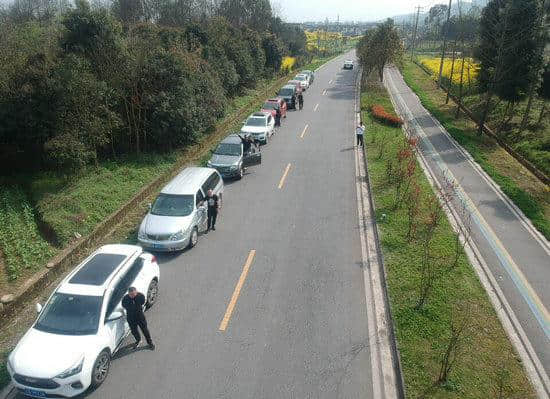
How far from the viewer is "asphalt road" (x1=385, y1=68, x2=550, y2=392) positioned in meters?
10.5

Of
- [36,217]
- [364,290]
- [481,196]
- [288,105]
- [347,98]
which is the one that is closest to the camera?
[364,290]

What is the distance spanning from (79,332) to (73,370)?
2.80 ft

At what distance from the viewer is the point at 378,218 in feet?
50.3

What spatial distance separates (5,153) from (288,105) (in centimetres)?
2340

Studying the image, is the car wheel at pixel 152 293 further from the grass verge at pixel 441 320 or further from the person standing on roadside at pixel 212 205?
the grass verge at pixel 441 320

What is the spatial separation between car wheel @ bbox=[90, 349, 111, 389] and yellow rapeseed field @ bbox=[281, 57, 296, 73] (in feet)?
167

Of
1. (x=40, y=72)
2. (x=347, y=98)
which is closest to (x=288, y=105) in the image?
(x=347, y=98)

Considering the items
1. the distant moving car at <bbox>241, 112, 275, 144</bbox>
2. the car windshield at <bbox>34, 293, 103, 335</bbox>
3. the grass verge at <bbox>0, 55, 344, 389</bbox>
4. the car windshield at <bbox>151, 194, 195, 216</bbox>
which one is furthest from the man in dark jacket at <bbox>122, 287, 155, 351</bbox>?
the distant moving car at <bbox>241, 112, 275, 144</bbox>

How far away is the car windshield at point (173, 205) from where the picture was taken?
13.6m

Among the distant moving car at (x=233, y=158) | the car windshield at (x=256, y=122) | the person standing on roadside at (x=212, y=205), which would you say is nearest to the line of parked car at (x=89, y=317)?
the person standing on roadside at (x=212, y=205)

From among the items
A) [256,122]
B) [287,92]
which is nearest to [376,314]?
[256,122]

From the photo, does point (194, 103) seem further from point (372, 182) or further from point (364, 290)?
point (364, 290)

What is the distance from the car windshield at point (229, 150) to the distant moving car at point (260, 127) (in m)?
4.74

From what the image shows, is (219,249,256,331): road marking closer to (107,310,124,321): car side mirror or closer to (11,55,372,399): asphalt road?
(11,55,372,399): asphalt road
